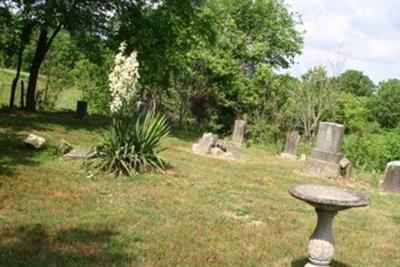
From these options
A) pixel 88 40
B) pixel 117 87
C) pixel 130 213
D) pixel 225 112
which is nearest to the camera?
pixel 130 213

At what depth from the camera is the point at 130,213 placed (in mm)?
7734

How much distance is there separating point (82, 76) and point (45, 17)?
981 cm

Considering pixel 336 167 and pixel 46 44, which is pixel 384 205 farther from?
pixel 46 44

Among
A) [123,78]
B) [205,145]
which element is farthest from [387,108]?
[123,78]

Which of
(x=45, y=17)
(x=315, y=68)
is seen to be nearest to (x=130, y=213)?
(x=45, y=17)

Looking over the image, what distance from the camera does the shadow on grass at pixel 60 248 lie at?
17.8ft

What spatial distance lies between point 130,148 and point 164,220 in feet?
10.9

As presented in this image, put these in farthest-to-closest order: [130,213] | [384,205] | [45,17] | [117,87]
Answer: [45,17] < [384,205] < [117,87] < [130,213]

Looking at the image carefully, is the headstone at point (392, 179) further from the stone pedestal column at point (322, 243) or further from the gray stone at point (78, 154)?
the stone pedestal column at point (322, 243)

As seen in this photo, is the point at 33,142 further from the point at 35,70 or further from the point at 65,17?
the point at 35,70

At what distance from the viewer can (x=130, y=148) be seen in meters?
10.7

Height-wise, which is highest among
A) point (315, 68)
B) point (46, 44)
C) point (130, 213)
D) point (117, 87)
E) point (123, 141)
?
point (315, 68)

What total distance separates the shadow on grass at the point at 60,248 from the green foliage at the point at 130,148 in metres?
3.76

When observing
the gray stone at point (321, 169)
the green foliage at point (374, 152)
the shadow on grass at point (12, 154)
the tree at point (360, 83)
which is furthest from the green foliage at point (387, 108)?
the shadow on grass at point (12, 154)
